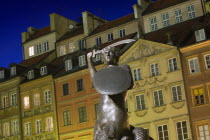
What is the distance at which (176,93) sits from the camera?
32.7m

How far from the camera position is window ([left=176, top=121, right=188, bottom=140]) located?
31641 millimetres

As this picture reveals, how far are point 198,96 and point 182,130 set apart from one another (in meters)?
2.80

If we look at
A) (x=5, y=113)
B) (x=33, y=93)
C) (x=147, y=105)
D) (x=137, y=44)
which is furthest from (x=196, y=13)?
(x=5, y=113)

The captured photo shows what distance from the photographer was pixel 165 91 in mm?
33156

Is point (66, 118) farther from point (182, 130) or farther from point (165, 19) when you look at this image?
point (165, 19)

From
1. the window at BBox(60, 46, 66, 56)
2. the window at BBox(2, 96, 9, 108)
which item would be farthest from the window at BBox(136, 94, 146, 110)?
the window at BBox(2, 96, 9, 108)

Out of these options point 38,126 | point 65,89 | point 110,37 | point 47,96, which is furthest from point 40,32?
point 38,126

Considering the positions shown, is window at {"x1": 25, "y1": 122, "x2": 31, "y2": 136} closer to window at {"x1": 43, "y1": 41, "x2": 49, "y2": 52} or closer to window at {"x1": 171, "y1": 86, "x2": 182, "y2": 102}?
window at {"x1": 43, "y1": 41, "x2": 49, "y2": 52}

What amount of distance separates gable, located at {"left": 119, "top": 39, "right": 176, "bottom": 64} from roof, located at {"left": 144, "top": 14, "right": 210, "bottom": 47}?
94cm

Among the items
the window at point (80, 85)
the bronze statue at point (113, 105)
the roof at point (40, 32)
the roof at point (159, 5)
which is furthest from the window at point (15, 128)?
the bronze statue at point (113, 105)

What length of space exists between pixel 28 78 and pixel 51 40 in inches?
264

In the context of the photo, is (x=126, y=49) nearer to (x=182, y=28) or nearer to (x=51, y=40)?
(x=182, y=28)

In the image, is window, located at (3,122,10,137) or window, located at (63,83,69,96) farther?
window, located at (3,122,10,137)

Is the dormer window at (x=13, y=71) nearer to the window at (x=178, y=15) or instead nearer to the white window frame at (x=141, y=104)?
the white window frame at (x=141, y=104)
